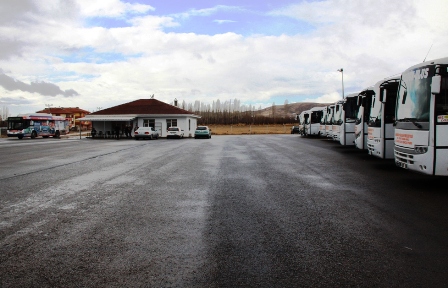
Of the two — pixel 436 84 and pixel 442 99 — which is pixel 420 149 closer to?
pixel 442 99

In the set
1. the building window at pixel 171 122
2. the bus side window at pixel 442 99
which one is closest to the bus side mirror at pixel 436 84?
the bus side window at pixel 442 99

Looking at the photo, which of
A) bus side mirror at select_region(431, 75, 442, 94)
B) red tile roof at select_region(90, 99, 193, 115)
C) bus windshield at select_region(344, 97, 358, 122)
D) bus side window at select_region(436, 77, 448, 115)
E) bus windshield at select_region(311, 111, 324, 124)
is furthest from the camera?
red tile roof at select_region(90, 99, 193, 115)

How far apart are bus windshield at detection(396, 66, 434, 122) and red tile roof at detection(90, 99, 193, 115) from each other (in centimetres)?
4314

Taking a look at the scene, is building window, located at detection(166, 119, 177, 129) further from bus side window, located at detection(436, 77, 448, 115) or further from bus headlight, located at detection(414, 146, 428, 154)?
bus side window, located at detection(436, 77, 448, 115)

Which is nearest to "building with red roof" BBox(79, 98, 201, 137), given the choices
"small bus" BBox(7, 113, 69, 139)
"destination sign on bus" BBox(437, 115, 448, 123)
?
"small bus" BBox(7, 113, 69, 139)

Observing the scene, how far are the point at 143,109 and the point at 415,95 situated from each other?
46.8m

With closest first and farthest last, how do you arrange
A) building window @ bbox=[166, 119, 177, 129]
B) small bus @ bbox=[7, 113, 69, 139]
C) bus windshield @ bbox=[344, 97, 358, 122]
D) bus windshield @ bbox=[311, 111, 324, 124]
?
1. bus windshield @ bbox=[344, 97, 358, 122]
2. bus windshield @ bbox=[311, 111, 324, 124]
3. small bus @ bbox=[7, 113, 69, 139]
4. building window @ bbox=[166, 119, 177, 129]

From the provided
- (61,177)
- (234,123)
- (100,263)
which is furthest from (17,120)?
(234,123)

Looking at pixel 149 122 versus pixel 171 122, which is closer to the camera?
pixel 171 122

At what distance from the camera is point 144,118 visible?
50.9 meters

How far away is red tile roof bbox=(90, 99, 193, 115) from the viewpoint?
2040 inches

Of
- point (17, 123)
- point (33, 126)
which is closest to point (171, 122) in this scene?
point (33, 126)

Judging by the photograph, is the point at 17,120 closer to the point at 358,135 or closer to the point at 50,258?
the point at 358,135

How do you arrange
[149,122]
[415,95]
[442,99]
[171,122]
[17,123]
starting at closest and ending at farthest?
[442,99]
[415,95]
[17,123]
[171,122]
[149,122]
